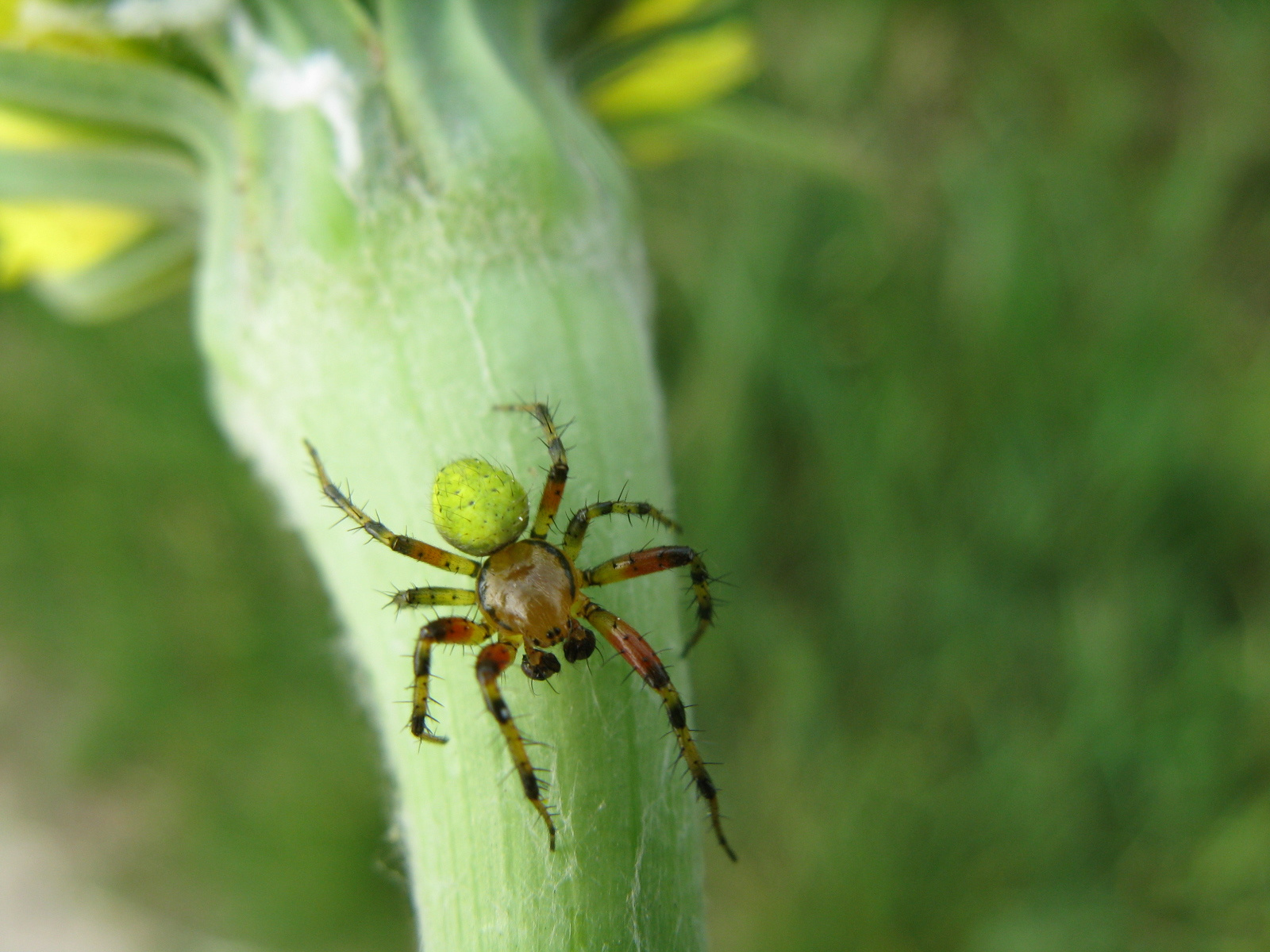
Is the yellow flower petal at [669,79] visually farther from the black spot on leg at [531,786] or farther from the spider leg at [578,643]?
the black spot on leg at [531,786]

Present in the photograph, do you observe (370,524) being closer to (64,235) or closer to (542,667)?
(542,667)

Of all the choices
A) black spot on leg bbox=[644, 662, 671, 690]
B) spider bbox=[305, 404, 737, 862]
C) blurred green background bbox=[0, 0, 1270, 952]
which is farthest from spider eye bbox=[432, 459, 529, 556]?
blurred green background bbox=[0, 0, 1270, 952]

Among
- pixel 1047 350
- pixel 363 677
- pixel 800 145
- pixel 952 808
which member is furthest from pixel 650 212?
pixel 363 677

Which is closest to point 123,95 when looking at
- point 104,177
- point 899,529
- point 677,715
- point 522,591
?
point 104,177

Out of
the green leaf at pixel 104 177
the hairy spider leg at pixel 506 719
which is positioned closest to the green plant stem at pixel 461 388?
the hairy spider leg at pixel 506 719

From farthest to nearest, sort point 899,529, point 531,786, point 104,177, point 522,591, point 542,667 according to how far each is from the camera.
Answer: point 899,529 < point 522,591 < point 104,177 < point 542,667 < point 531,786

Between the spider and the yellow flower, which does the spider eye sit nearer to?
the spider
